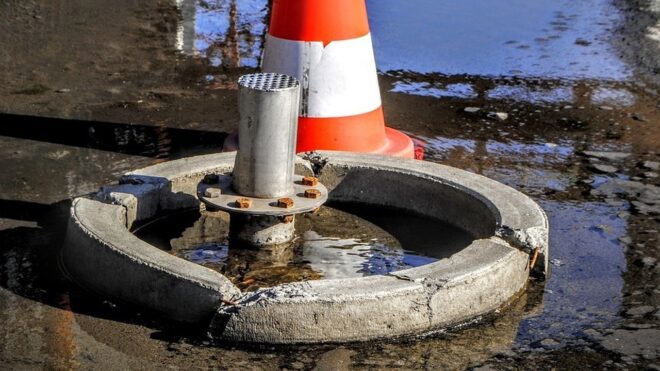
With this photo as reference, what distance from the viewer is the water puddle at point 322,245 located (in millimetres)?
4129

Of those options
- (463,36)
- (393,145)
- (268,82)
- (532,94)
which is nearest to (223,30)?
(463,36)

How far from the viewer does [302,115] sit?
16.2ft

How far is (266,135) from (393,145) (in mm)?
1248

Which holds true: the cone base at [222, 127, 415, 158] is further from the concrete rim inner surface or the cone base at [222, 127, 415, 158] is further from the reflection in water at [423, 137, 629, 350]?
the concrete rim inner surface

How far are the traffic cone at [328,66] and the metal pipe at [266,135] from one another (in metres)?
0.72

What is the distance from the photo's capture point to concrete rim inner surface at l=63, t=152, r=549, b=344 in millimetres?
3512

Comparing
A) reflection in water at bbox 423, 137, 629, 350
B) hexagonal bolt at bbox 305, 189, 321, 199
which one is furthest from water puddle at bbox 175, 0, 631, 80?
hexagonal bolt at bbox 305, 189, 321, 199

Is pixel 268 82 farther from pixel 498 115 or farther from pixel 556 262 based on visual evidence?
pixel 498 115

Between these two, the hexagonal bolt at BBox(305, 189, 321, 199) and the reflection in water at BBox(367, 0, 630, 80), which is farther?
the reflection in water at BBox(367, 0, 630, 80)

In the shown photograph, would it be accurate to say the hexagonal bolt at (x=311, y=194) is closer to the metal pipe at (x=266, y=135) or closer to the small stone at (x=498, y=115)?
the metal pipe at (x=266, y=135)

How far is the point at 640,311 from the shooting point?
386cm

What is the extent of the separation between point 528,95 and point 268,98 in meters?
2.94

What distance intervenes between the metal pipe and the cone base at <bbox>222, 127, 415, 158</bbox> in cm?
93

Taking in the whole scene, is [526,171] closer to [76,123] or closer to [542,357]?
[542,357]
